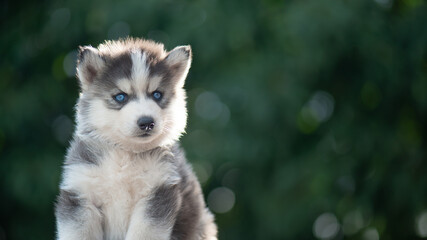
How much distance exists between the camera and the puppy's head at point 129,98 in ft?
13.5

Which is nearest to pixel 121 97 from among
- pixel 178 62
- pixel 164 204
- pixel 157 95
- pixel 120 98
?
pixel 120 98

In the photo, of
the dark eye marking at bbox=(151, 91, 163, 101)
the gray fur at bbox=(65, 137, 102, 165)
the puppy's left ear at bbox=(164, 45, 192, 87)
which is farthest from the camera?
the puppy's left ear at bbox=(164, 45, 192, 87)

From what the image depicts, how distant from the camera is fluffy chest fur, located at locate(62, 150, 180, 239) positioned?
13.4 ft

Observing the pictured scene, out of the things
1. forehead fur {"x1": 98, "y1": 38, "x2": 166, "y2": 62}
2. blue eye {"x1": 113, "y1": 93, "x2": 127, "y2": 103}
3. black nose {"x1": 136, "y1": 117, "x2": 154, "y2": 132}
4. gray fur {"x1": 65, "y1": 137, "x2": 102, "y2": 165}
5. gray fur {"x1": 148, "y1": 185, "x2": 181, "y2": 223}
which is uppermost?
forehead fur {"x1": 98, "y1": 38, "x2": 166, "y2": 62}

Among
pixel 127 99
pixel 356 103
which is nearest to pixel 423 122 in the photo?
pixel 356 103

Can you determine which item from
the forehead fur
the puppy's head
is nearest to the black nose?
the puppy's head

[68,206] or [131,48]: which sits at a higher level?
[131,48]

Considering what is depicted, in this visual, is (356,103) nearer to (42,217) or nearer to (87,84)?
(42,217)

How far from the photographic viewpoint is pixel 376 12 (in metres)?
9.39

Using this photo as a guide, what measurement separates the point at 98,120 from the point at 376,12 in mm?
6206

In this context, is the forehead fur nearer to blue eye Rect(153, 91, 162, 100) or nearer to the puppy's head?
the puppy's head

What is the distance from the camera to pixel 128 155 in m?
4.20

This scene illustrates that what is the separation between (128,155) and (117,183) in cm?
20

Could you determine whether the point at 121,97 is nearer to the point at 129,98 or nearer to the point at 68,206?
the point at 129,98
